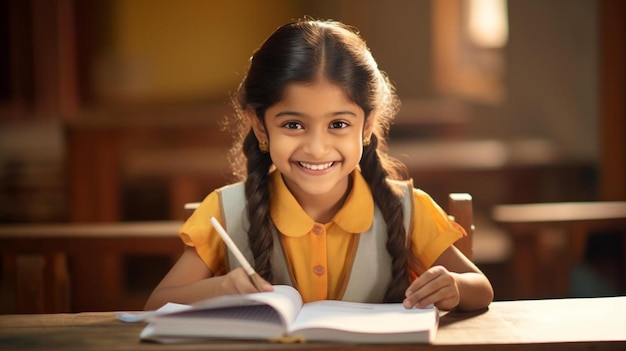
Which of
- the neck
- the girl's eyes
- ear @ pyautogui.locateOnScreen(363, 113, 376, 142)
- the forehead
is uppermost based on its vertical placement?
the forehead

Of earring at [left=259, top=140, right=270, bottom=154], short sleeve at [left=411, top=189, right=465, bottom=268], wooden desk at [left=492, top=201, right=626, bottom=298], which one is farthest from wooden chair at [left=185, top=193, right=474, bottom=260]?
wooden desk at [left=492, top=201, right=626, bottom=298]

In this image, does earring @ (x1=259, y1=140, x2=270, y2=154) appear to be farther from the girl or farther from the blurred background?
the blurred background

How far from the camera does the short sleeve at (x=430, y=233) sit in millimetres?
1772

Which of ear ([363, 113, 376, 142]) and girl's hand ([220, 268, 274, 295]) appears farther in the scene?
ear ([363, 113, 376, 142])

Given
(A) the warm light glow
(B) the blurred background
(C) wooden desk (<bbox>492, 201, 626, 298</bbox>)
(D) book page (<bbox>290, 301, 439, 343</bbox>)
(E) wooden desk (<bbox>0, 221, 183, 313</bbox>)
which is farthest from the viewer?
(A) the warm light glow

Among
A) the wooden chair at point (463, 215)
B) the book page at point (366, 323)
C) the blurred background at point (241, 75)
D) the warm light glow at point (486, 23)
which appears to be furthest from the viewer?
the warm light glow at point (486, 23)

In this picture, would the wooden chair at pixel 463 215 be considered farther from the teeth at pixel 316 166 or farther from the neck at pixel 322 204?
the teeth at pixel 316 166

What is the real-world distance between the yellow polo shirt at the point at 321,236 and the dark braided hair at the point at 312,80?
0.04 metres

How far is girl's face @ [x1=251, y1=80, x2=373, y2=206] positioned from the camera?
163cm

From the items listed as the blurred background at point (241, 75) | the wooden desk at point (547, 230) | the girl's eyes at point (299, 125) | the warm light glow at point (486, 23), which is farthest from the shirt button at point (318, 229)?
the warm light glow at point (486, 23)

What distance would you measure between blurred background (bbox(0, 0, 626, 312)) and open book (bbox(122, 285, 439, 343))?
4.07 feet

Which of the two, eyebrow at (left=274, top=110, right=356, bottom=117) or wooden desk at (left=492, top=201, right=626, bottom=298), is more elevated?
eyebrow at (left=274, top=110, right=356, bottom=117)

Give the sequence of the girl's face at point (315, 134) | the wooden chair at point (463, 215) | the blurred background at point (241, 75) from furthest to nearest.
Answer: the blurred background at point (241, 75) → the wooden chair at point (463, 215) → the girl's face at point (315, 134)

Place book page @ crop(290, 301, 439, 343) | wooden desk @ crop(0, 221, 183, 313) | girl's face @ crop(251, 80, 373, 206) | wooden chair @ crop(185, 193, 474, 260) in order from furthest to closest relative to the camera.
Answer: wooden desk @ crop(0, 221, 183, 313) < wooden chair @ crop(185, 193, 474, 260) < girl's face @ crop(251, 80, 373, 206) < book page @ crop(290, 301, 439, 343)
